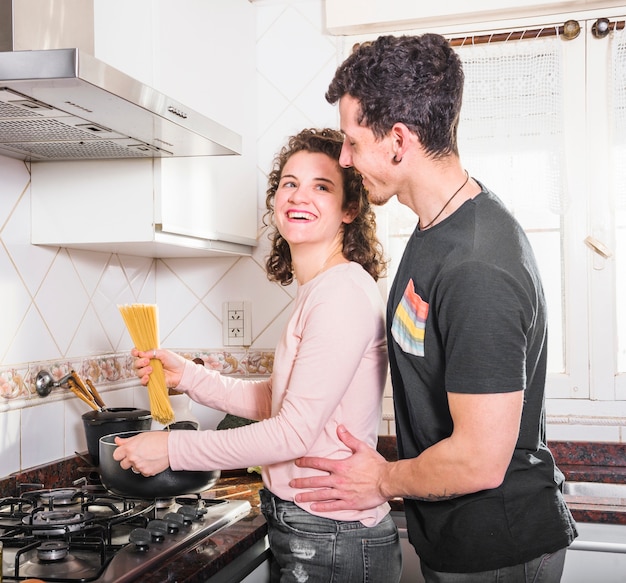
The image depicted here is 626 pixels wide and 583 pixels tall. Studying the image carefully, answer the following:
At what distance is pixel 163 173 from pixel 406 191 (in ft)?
2.58

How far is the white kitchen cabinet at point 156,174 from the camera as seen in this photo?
168 centimetres

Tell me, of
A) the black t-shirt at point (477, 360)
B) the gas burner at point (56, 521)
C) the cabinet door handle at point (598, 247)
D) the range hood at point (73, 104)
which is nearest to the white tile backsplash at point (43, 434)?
the gas burner at point (56, 521)

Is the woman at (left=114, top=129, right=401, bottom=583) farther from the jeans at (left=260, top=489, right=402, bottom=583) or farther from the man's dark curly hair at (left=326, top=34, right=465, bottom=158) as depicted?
the man's dark curly hair at (left=326, top=34, right=465, bottom=158)

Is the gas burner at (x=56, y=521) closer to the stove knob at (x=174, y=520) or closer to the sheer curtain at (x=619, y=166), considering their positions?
the stove knob at (x=174, y=520)

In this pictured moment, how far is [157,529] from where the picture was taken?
4.74 ft

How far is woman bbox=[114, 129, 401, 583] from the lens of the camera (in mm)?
1300

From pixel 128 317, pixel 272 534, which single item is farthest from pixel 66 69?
pixel 272 534

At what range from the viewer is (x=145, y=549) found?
138 cm

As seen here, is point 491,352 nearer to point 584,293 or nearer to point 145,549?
point 145,549

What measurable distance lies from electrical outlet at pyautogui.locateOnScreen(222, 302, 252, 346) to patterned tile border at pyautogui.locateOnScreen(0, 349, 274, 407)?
0.04 metres

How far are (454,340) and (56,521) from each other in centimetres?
86

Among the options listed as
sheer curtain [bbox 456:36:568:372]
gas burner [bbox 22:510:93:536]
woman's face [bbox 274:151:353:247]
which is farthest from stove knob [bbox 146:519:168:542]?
sheer curtain [bbox 456:36:568:372]

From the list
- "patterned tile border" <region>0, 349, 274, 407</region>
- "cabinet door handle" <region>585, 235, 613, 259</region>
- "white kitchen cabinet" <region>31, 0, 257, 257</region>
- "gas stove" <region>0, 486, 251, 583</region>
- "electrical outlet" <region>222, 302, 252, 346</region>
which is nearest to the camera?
"gas stove" <region>0, 486, 251, 583</region>

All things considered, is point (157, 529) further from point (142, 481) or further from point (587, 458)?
point (587, 458)
